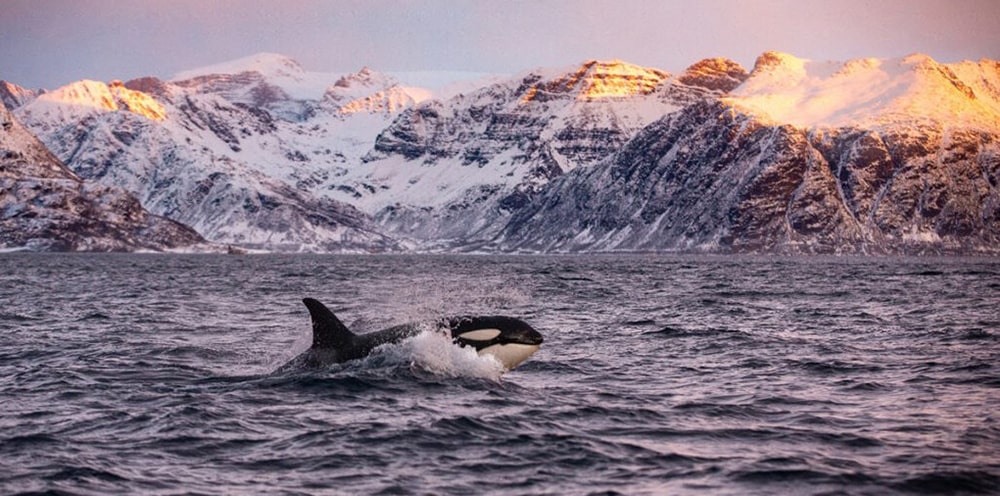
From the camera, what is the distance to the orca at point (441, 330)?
27.1m

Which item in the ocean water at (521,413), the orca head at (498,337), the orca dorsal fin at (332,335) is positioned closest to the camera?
the ocean water at (521,413)

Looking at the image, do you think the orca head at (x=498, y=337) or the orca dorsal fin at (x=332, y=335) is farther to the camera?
the orca dorsal fin at (x=332, y=335)

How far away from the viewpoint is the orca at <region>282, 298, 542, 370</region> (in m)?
27.1

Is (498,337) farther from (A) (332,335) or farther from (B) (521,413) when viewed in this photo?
(A) (332,335)

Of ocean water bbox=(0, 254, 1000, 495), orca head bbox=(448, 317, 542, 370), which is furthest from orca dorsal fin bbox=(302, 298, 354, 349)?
orca head bbox=(448, 317, 542, 370)

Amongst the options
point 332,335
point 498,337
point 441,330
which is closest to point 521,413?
point 498,337

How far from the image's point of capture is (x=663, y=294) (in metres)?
75.7

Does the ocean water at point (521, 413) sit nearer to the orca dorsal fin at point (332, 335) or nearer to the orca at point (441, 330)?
the orca at point (441, 330)

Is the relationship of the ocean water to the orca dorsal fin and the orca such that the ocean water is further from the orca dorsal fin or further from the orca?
the orca dorsal fin

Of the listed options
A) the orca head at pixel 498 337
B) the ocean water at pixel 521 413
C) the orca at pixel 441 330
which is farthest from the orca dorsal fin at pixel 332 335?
the orca head at pixel 498 337

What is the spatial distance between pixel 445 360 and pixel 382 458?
9120mm

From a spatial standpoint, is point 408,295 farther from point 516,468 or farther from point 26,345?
point 516,468

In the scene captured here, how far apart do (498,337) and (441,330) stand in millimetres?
1787

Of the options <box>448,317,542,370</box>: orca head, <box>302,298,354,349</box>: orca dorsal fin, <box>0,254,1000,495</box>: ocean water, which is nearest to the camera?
<box>0,254,1000,495</box>: ocean water
